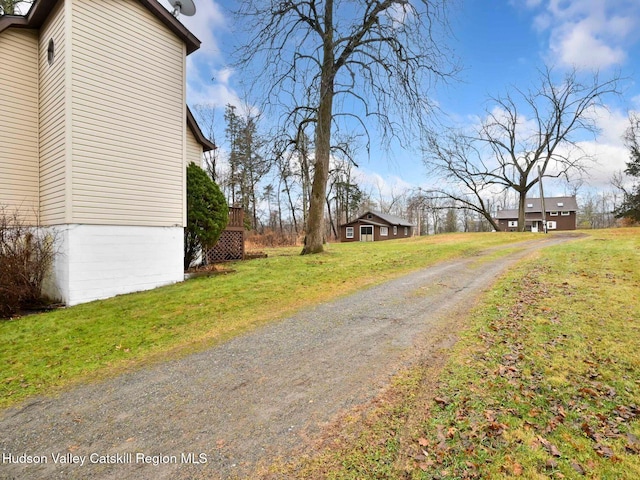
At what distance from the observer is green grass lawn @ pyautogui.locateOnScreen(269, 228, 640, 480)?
2205 millimetres

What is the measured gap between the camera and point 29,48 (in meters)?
8.24

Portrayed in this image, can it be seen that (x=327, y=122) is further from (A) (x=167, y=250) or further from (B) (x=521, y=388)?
(B) (x=521, y=388)

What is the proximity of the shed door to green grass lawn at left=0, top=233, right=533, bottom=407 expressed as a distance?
3051cm

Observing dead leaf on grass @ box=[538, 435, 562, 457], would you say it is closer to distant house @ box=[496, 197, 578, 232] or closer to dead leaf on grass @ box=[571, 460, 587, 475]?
dead leaf on grass @ box=[571, 460, 587, 475]

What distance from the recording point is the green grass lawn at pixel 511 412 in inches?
86.8

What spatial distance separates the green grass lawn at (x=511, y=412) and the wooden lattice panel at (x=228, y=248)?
10056mm

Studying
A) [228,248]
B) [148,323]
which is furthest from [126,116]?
[228,248]

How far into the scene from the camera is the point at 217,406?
3000 mm

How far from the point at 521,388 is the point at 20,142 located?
37.0 feet

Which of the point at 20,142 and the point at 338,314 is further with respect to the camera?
the point at 20,142

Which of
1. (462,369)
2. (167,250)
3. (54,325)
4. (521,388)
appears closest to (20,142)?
(167,250)

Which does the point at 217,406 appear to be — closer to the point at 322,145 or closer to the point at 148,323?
the point at 148,323

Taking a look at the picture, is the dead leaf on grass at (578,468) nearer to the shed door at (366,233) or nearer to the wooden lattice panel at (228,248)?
the wooden lattice panel at (228,248)

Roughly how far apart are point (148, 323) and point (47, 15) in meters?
8.28
